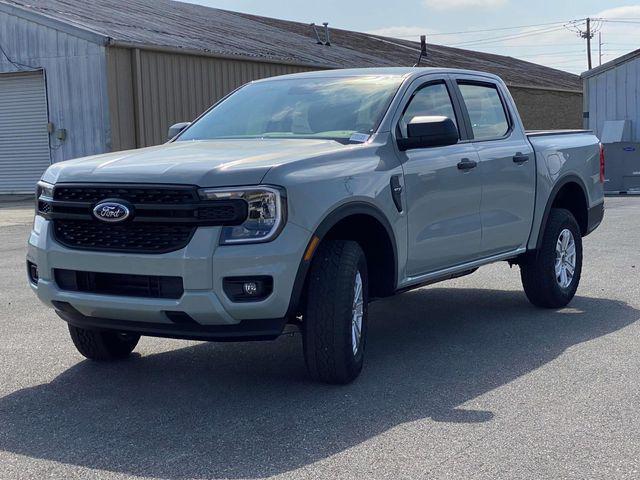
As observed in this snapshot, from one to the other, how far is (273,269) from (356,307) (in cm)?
82

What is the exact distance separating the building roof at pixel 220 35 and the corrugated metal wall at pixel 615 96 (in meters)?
7.44

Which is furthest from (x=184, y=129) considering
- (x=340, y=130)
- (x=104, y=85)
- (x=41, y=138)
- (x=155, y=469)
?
(x=41, y=138)

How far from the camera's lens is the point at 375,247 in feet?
20.1

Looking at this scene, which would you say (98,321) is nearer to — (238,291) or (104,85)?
(238,291)

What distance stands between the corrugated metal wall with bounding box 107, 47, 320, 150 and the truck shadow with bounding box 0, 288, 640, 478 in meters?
15.4

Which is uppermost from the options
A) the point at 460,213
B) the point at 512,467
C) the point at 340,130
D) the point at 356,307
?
the point at 340,130

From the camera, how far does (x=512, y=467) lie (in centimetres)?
427

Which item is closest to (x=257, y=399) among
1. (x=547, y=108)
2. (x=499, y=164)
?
(x=499, y=164)

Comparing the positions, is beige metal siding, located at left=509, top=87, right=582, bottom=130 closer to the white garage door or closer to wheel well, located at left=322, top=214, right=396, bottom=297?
the white garage door

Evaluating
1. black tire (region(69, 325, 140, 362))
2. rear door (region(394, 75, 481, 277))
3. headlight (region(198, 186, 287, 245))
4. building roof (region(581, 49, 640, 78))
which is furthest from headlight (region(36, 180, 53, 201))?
building roof (region(581, 49, 640, 78))

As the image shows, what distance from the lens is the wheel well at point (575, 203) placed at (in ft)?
28.3

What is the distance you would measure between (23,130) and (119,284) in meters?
19.6

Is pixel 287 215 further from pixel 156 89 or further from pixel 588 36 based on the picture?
pixel 588 36

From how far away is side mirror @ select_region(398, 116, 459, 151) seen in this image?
6148mm
